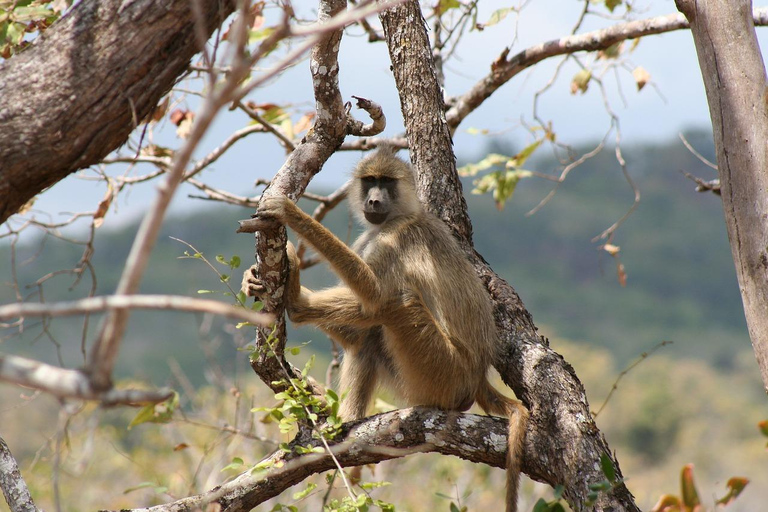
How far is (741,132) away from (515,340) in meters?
1.70

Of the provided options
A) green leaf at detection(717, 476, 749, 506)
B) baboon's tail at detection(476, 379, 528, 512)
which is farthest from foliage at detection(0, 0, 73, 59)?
green leaf at detection(717, 476, 749, 506)

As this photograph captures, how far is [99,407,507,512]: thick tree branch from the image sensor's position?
400 centimetres

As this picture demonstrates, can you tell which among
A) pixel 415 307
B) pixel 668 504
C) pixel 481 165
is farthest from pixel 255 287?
pixel 481 165

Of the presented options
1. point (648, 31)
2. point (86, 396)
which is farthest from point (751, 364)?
point (86, 396)

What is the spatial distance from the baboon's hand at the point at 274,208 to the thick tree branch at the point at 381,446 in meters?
1.24

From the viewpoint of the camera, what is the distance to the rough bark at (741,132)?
370cm

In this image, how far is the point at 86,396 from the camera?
1.55m

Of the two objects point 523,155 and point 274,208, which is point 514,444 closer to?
point 274,208

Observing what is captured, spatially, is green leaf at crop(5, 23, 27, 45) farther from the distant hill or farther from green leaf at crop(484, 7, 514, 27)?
the distant hill

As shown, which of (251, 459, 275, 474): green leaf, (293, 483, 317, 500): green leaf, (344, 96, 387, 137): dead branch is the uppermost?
(344, 96, 387, 137): dead branch

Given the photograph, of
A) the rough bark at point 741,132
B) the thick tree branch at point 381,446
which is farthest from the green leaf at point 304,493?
the rough bark at point 741,132

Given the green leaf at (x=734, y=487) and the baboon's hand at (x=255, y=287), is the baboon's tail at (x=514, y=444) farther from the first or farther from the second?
the baboon's hand at (x=255, y=287)

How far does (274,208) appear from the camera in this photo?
3854 mm

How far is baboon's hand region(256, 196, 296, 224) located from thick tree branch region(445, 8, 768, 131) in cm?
238
